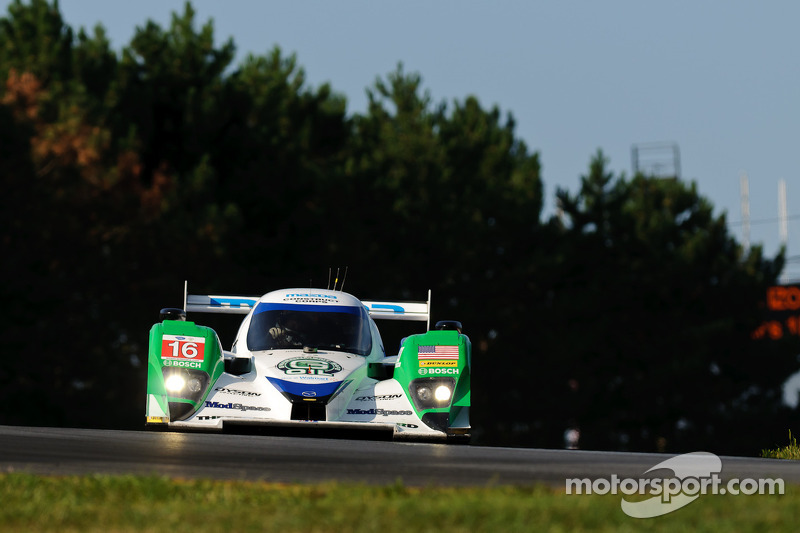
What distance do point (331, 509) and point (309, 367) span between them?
26.4ft

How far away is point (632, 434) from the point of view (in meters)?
57.5

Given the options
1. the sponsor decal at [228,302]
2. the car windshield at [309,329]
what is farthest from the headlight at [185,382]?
the sponsor decal at [228,302]

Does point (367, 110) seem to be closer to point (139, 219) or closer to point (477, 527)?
point (139, 219)

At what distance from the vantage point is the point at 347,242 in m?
49.2

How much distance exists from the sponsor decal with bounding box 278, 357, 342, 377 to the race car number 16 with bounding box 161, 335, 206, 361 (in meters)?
0.91

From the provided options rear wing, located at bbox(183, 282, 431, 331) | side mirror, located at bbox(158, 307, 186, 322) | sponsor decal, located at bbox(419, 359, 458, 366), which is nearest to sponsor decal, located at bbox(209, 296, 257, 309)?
rear wing, located at bbox(183, 282, 431, 331)

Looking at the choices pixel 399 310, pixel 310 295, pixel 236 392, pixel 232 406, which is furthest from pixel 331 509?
pixel 399 310

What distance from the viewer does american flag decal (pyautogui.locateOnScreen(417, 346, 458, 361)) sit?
51.7 feet

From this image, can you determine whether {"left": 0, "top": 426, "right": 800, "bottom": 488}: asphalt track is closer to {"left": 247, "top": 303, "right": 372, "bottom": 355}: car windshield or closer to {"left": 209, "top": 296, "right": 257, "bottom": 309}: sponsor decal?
{"left": 247, "top": 303, "right": 372, "bottom": 355}: car windshield

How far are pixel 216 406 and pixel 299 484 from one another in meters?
6.49

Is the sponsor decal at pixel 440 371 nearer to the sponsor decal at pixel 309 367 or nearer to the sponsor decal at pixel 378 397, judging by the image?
the sponsor decal at pixel 378 397

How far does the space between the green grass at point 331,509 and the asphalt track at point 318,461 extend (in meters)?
0.73

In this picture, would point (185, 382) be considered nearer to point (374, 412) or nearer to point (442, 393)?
point (374, 412)

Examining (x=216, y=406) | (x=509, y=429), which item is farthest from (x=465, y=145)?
(x=216, y=406)
